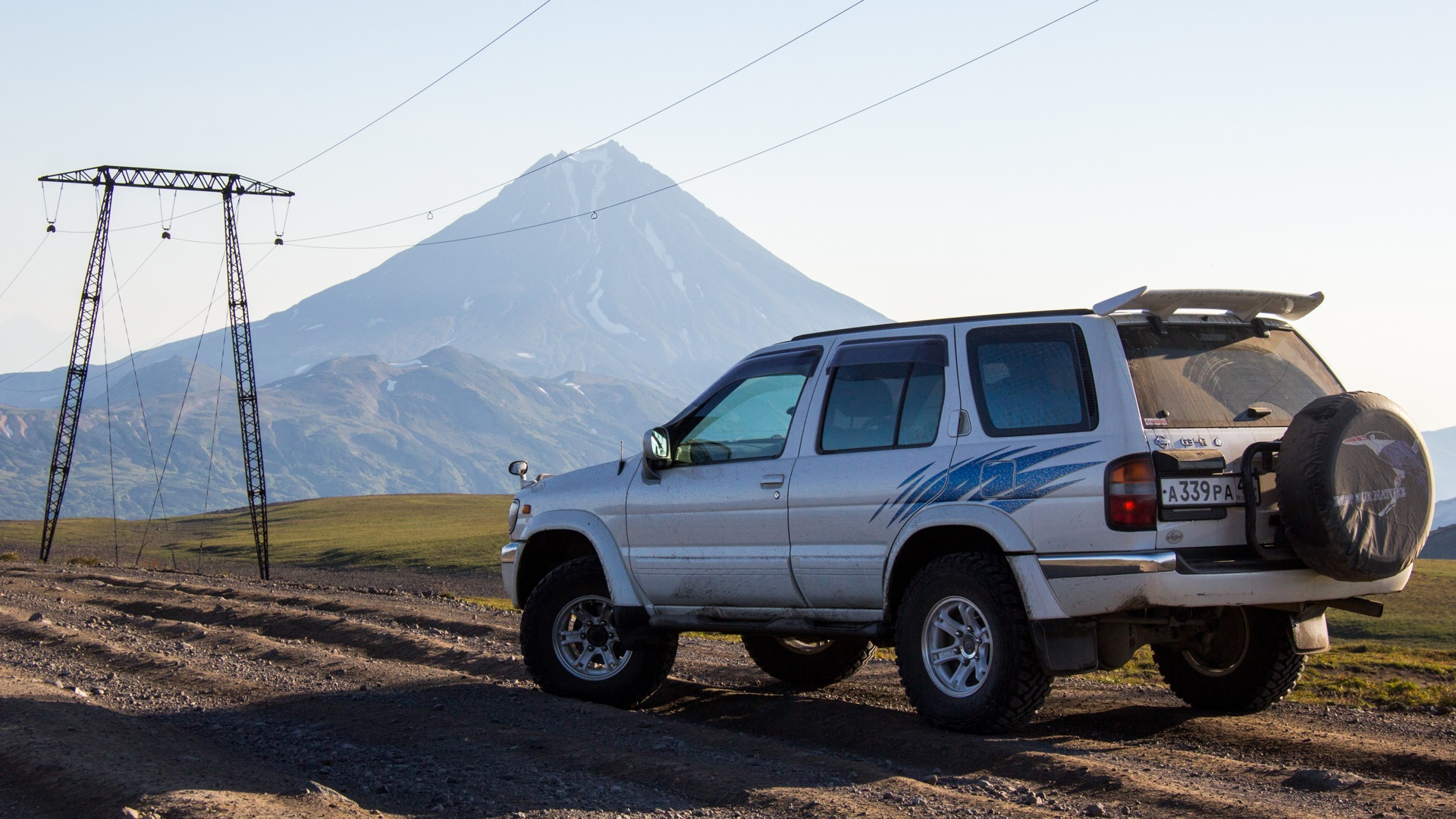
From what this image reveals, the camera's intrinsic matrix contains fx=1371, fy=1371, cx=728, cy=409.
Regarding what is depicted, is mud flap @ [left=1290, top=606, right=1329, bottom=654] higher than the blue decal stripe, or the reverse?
the blue decal stripe

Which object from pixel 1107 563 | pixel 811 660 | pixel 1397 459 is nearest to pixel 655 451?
pixel 811 660

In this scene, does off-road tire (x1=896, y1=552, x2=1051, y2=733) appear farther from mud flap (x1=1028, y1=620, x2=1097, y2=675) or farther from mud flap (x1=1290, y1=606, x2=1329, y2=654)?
mud flap (x1=1290, y1=606, x2=1329, y2=654)

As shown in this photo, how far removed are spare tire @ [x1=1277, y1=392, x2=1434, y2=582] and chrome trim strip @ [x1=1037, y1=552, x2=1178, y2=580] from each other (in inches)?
28.5

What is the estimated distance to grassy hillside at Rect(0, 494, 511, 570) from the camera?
5678 cm

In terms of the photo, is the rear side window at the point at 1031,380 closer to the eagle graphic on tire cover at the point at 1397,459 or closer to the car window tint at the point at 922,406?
the car window tint at the point at 922,406

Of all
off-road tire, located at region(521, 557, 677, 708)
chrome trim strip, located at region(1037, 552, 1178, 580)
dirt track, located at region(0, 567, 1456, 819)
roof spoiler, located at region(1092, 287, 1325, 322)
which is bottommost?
dirt track, located at region(0, 567, 1456, 819)

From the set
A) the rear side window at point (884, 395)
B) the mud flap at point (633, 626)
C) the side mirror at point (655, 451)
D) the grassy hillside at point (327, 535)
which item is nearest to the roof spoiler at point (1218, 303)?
the rear side window at point (884, 395)

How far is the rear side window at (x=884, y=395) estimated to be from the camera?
26.0 ft

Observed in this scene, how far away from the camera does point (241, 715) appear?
8664 millimetres

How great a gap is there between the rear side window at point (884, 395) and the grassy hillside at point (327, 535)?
36597mm

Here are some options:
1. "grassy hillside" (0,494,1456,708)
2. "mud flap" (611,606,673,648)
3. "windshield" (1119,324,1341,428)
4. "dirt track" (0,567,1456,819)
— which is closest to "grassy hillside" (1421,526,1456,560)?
"grassy hillside" (0,494,1456,708)

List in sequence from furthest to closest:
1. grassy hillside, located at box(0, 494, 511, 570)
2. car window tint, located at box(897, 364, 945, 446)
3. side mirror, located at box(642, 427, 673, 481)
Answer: grassy hillside, located at box(0, 494, 511, 570) → side mirror, located at box(642, 427, 673, 481) → car window tint, located at box(897, 364, 945, 446)

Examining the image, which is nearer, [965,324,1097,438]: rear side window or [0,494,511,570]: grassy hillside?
[965,324,1097,438]: rear side window

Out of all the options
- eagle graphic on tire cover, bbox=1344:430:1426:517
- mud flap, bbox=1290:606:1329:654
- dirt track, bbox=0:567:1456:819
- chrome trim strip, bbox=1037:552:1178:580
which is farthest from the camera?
mud flap, bbox=1290:606:1329:654
